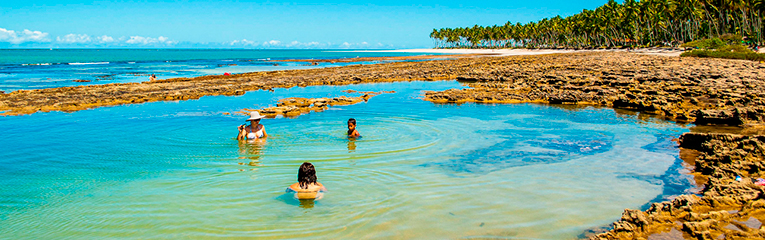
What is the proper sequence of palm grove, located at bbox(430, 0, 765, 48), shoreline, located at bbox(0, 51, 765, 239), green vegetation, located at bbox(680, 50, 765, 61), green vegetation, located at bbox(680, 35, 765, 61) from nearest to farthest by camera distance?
shoreline, located at bbox(0, 51, 765, 239), green vegetation, located at bbox(680, 50, 765, 61), green vegetation, located at bbox(680, 35, 765, 61), palm grove, located at bbox(430, 0, 765, 48)

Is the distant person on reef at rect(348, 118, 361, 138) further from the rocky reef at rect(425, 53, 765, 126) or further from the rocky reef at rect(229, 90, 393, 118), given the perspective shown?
the rocky reef at rect(425, 53, 765, 126)

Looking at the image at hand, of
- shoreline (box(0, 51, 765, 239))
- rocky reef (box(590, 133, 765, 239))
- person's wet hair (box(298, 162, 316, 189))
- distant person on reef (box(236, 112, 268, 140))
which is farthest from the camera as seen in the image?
distant person on reef (box(236, 112, 268, 140))

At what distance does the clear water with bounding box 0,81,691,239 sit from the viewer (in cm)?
648

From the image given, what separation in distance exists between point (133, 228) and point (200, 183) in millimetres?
2253

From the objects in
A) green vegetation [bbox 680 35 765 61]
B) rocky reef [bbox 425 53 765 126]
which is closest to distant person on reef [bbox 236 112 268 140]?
rocky reef [bbox 425 53 765 126]

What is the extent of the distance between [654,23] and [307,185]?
10395 cm

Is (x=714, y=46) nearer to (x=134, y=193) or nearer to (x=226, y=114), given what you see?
(x=226, y=114)

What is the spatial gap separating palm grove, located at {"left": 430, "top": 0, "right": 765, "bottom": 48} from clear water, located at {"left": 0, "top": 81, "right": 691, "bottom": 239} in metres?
65.2

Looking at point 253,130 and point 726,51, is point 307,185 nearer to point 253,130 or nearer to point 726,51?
point 253,130

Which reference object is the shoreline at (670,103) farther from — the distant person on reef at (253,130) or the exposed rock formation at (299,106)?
the distant person on reef at (253,130)

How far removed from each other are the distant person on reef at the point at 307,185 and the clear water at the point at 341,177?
0.84 feet

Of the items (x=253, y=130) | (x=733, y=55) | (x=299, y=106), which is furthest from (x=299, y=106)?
(x=733, y=55)

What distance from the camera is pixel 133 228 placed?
21.1 ft

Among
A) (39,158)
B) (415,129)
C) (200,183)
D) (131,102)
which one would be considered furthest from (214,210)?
(131,102)
